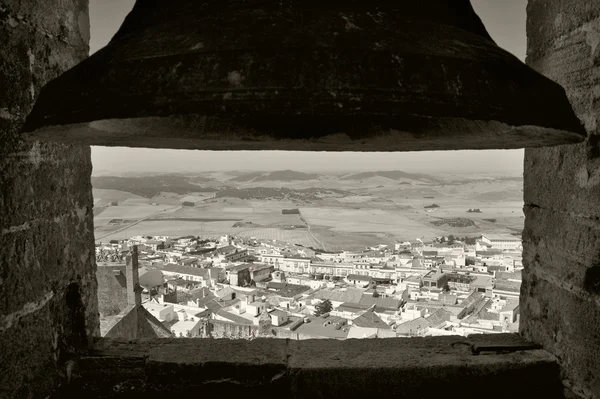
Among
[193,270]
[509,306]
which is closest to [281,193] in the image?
[509,306]

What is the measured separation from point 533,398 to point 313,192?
6676 millimetres

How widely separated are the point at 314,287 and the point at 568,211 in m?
10.0

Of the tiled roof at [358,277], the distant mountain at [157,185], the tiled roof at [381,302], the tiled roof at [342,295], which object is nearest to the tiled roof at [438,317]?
the tiled roof at [381,302]

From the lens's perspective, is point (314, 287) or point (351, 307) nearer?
point (351, 307)

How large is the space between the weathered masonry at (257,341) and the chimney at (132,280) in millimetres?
10086

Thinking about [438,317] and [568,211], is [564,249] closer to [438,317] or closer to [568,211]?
[568,211]

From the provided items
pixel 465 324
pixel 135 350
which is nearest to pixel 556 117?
pixel 135 350

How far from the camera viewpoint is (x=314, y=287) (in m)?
11.5

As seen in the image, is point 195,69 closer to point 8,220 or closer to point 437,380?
point 8,220

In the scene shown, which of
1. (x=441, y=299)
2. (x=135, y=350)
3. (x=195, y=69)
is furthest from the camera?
(x=441, y=299)

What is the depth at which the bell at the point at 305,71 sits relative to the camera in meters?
0.64

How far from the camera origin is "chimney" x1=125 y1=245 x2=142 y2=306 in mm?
Result: 11602

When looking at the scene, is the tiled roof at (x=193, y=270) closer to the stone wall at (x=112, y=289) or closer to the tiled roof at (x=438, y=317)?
the stone wall at (x=112, y=289)

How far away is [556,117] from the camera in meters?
0.79
